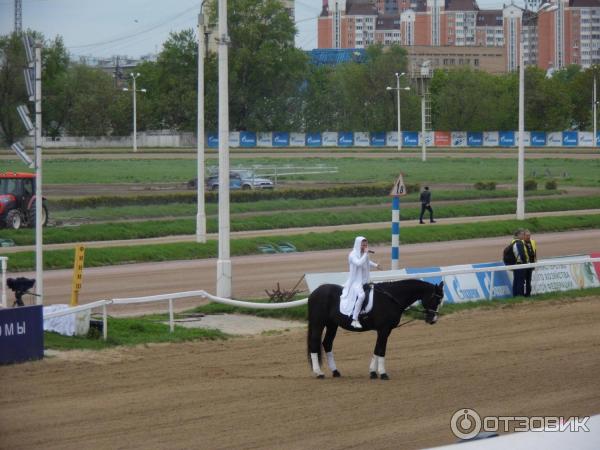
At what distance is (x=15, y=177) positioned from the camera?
30781 millimetres

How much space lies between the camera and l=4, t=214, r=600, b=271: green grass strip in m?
27.3

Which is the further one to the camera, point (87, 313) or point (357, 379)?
point (87, 313)

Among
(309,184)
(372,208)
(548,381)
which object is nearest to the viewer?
(548,381)

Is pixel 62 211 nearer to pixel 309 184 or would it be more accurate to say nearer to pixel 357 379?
pixel 309 184

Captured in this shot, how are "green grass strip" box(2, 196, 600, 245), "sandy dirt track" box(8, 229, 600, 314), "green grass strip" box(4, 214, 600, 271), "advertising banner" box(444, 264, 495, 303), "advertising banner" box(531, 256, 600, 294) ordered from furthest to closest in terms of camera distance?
1. "green grass strip" box(2, 196, 600, 245)
2. "green grass strip" box(4, 214, 600, 271)
3. "sandy dirt track" box(8, 229, 600, 314)
4. "advertising banner" box(531, 256, 600, 294)
5. "advertising banner" box(444, 264, 495, 303)

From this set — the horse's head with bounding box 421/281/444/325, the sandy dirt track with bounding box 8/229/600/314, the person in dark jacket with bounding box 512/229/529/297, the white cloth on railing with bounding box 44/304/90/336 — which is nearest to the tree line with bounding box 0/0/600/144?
the sandy dirt track with bounding box 8/229/600/314

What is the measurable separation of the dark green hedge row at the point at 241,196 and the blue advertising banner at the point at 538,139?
1496 inches

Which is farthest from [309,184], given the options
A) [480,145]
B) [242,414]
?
[242,414]

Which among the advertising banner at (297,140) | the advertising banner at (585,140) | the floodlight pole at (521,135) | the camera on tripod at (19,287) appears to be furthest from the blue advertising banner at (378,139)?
the camera on tripod at (19,287)

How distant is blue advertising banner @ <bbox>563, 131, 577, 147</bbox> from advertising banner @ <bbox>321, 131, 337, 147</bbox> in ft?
63.9

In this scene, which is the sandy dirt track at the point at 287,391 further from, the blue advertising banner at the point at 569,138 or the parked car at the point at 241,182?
the blue advertising banner at the point at 569,138

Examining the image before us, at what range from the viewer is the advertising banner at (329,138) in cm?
8775

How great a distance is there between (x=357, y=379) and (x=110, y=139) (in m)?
53.0

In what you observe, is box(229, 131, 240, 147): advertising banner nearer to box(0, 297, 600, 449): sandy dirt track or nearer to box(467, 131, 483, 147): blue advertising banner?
box(467, 131, 483, 147): blue advertising banner
